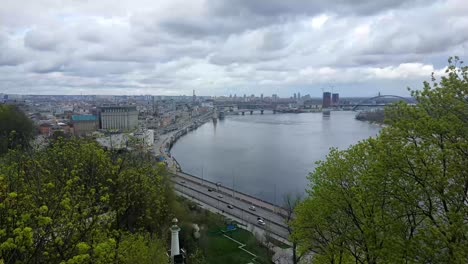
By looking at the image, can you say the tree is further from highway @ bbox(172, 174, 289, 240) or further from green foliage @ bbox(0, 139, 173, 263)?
green foliage @ bbox(0, 139, 173, 263)

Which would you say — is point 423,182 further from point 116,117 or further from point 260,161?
point 116,117

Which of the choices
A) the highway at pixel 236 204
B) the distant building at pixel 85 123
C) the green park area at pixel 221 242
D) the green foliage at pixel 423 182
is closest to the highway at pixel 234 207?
the highway at pixel 236 204

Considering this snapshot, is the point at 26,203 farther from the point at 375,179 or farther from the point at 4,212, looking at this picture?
the point at 375,179

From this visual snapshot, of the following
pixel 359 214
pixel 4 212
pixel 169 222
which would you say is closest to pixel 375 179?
pixel 359 214

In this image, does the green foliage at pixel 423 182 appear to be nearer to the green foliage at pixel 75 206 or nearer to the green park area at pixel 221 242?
the green foliage at pixel 75 206

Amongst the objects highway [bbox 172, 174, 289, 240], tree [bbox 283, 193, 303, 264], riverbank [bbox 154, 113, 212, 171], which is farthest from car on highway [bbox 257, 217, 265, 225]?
riverbank [bbox 154, 113, 212, 171]

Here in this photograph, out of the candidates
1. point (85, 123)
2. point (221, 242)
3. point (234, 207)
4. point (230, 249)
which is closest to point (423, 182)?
point (230, 249)

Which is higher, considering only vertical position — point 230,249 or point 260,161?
point 230,249

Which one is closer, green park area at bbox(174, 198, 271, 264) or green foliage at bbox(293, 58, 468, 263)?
green foliage at bbox(293, 58, 468, 263)
